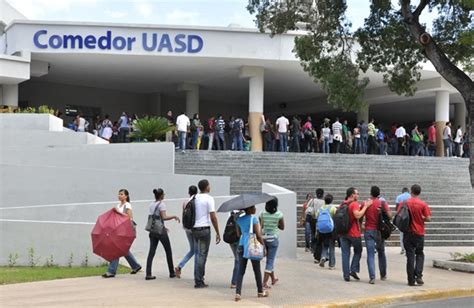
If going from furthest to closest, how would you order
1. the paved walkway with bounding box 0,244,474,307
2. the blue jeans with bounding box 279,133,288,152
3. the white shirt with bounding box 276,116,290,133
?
the blue jeans with bounding box 279,133,288,152 < the white shirt with bounding box 276,116,290,133 < the paved walkway with bounding box 0,244,474,307

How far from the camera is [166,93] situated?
3331 centimetres

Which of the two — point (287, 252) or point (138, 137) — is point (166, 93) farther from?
point (287, 252)

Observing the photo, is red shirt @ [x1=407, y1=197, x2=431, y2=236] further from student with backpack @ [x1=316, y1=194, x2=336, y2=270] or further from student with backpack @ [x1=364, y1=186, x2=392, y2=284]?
student with backpack @ [x1=316, y1=194, x2=336, y2=270]

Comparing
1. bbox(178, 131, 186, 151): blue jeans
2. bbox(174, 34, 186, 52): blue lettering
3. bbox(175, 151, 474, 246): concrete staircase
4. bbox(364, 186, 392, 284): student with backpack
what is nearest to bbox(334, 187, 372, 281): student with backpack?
bbox(364, 186, 392, 284): student with backpack

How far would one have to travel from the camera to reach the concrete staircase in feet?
56.4

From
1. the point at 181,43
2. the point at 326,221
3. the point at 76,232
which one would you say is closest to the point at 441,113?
the point at 181,43

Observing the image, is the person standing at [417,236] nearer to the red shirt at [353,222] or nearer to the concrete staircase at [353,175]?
the red shirt at [353,222]

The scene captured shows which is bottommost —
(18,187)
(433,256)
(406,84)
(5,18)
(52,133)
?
(433,256)

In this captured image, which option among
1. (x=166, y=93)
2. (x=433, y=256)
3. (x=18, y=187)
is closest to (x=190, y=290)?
(x=433, y=256)

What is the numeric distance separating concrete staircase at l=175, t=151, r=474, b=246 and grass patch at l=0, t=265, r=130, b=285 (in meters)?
7.08

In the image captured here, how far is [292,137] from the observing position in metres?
24.9

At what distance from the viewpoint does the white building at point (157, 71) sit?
22.9m

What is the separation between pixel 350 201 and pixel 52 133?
1089 centimetres

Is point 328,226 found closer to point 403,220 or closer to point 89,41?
point 403,220
